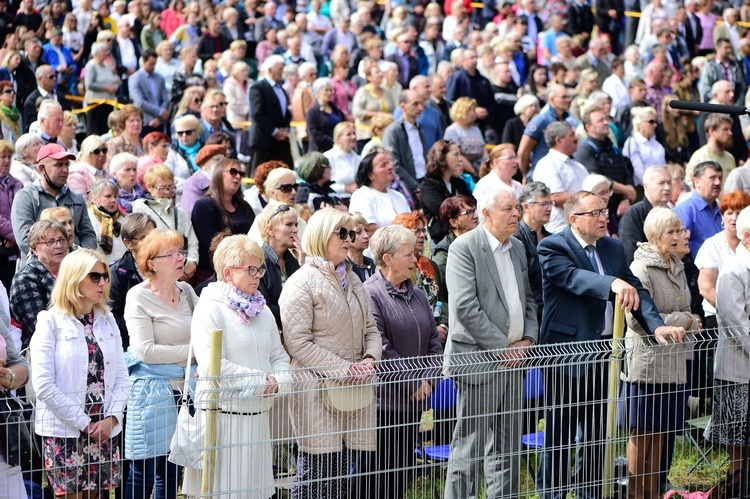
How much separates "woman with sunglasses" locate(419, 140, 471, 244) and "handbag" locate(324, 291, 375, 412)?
4.35m

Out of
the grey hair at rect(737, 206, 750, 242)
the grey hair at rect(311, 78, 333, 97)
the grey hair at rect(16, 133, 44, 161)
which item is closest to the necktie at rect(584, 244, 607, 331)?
the grey hair at rect(737, 206, 750, 242)

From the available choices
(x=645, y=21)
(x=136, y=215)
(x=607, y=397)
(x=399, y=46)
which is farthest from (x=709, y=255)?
(x=645, y=21)

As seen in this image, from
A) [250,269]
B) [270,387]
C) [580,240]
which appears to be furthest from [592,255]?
[270,387]

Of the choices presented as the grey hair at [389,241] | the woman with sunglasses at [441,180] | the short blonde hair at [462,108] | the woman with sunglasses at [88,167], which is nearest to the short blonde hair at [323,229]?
the grey hair at [389,241]

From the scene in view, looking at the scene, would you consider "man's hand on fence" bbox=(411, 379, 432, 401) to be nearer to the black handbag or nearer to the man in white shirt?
the black handbag

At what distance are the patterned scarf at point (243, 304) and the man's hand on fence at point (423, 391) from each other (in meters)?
0.94

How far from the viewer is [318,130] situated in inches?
566

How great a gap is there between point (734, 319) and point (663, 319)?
0.43 metres

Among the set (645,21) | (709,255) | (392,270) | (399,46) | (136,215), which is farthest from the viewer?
(645,21)

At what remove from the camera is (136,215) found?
25.2ft

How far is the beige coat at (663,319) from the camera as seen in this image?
21.7 feet

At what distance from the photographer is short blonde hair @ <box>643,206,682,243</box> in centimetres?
754

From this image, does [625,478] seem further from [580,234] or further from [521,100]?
[521,100]

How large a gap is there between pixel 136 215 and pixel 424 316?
6.73ft
